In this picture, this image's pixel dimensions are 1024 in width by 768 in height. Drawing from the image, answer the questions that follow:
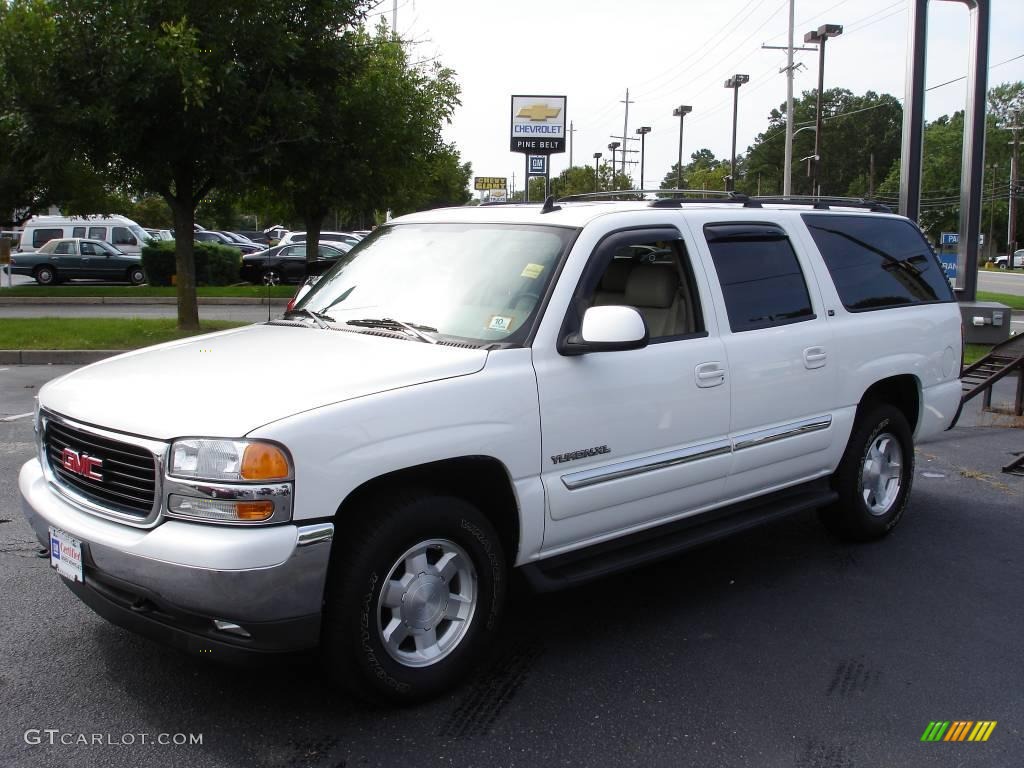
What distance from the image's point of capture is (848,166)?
12556cm

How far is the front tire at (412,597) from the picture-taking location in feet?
10.9

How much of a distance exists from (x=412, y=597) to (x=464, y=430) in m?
0.63

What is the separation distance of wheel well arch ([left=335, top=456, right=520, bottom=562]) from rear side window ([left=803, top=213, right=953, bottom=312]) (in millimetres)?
2560

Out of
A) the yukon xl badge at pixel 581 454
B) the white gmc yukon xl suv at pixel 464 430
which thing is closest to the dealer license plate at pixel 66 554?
the white gmc yukon xl suv at pixel 464 430

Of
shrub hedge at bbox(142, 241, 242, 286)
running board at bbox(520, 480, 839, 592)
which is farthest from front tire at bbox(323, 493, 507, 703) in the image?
shrub hedge at bbox(142, 241, 242, 286)

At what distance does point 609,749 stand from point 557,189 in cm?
7834

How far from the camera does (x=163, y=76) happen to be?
12656 mm

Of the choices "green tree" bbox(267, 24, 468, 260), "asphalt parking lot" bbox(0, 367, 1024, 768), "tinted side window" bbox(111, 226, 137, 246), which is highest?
"green tree" bbox(267, 24, 468, 260)

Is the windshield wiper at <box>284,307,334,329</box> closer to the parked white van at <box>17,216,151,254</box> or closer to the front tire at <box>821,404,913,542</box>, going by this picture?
the front tire at <box>821,404,913,542</box>

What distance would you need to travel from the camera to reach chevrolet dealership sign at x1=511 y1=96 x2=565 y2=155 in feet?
60.4

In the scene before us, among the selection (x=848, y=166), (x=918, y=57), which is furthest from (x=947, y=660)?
(x=848, y=166)

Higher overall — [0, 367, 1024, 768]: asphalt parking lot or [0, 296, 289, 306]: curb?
[0, 296, 289, 306]: curb

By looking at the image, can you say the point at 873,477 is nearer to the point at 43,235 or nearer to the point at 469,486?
the point at 469,486

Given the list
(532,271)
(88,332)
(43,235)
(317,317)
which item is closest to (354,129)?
(88,332)
